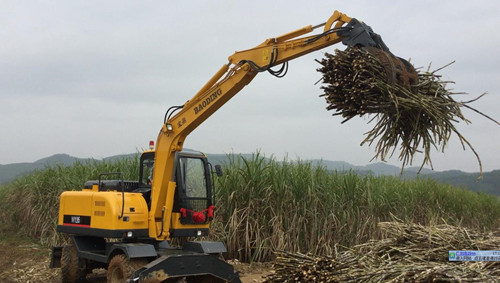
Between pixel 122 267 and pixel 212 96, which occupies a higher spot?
pixel 212 96

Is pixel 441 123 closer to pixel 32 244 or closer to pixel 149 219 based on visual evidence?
pixel 149 219

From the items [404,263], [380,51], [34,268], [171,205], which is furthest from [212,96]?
[34,268]

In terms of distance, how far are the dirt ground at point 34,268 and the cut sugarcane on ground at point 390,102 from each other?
295cm

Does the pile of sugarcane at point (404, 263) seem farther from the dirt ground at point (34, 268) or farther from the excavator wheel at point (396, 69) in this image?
the excavator wheel at point (396, 69)

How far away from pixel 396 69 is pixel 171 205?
147 inches

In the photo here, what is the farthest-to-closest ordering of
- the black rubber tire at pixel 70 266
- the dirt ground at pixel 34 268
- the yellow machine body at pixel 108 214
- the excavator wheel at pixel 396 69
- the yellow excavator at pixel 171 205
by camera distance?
the dirt ground at pixel 34 268
the black rubber tire at pixel 70 266
the yellow machine body at pixel 108 214
the yellow excavator at pixel 171 205
the excavator wheel at pixel 396 69

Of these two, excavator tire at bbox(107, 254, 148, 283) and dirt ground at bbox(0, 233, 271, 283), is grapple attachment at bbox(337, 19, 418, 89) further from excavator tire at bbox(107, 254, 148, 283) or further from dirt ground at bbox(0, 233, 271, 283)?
excavator tire at bbox(107, 254, 148, 283)

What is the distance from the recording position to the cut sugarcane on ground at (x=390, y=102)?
552cm

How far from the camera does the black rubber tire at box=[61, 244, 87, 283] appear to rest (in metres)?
7.89

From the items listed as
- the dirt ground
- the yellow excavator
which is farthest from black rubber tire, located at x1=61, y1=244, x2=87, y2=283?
the dirt ground

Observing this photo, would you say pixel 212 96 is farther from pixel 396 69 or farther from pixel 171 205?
pixel 396 69

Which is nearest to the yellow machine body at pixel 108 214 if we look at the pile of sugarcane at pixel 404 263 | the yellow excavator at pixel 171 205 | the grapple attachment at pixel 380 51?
the yellow excavator at pixel 171 205

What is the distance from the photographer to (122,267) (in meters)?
6.53

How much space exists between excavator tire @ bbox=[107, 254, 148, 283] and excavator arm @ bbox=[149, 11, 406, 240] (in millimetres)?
635
